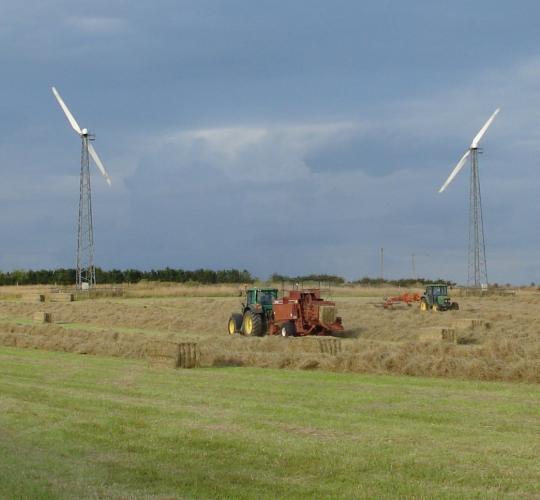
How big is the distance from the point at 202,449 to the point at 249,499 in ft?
8.92

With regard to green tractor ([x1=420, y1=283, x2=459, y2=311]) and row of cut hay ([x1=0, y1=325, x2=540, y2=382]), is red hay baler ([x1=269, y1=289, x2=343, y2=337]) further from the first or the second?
green tractor ([x1=420, y1=283, x2=459, y2=311])

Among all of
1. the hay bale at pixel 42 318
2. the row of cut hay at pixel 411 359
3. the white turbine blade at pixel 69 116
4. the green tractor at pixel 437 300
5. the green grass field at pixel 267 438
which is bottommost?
the green grass field at pixel 267 438

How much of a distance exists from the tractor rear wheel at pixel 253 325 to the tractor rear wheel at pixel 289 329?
1501 millimetres

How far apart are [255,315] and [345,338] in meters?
3.69

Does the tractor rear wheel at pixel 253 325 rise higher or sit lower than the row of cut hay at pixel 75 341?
higher

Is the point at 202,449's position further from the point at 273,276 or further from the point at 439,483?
the point at 273,276

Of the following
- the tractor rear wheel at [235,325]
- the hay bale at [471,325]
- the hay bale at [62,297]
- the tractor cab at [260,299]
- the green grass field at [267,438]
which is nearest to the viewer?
the green grass field at [267,438]

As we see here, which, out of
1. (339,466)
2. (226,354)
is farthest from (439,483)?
(226,354)

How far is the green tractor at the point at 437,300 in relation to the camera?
44.5 metres

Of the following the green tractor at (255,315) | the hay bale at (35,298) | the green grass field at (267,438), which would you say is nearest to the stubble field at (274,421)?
the green grass field at (267,438)

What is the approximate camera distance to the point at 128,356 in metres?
26.7

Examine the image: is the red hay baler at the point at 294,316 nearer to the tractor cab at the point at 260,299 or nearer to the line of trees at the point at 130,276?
the tractor cab at the point at 260,299

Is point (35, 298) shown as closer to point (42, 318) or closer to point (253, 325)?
point (42, 318)

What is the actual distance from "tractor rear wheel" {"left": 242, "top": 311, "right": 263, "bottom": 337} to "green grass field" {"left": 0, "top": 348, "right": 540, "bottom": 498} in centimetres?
1271
